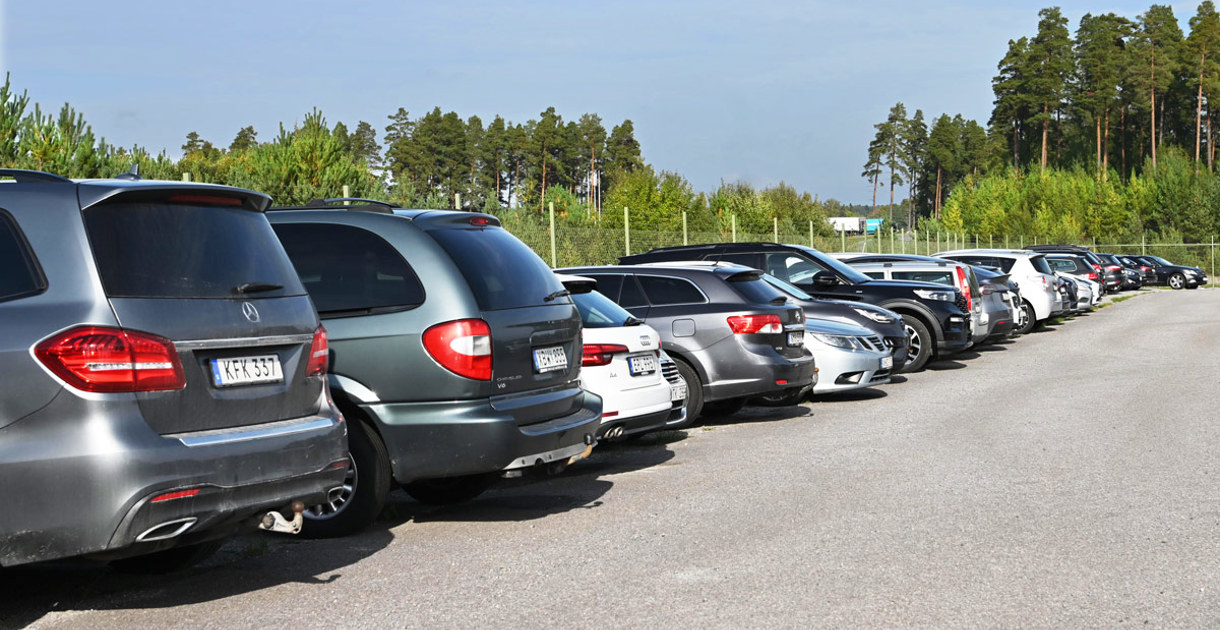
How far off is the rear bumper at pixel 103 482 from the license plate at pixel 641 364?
4.61 metres

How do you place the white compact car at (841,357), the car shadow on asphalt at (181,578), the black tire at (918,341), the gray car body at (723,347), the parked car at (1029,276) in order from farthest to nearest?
the parked car at (1029,276), the black tire at (918,341), the white compact car at (841,357), the gray car body at (723,347), the car shadow on asphalt at (181,578)

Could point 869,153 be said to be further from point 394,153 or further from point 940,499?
point 940,499

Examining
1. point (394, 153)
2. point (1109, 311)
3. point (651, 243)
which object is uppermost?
point (394, 153)

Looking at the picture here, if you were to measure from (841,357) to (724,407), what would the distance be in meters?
1.74

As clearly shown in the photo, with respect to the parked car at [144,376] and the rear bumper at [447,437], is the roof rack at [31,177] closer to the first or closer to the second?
the parked car at [144,376]

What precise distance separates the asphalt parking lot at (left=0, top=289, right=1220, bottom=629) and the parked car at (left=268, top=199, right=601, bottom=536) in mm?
469

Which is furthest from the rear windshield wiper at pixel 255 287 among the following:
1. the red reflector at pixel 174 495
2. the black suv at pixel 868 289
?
the black suv at pixel 868 289

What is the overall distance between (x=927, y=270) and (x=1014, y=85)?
93850 millimetres

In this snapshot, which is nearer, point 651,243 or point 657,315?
point 657,315

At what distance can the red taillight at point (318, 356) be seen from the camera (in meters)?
5.91

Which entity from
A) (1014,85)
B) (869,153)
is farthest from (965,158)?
(1014,85)

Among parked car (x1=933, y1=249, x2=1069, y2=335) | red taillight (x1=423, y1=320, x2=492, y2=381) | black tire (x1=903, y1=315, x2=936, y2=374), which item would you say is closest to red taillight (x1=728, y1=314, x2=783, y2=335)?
red taillight (x1=423, y1=320, x2=492, y2=381)

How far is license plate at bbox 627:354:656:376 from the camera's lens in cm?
959

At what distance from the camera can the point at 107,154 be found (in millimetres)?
18828
